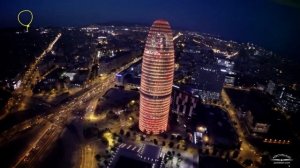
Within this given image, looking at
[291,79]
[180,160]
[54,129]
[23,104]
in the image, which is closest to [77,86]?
[23,104]

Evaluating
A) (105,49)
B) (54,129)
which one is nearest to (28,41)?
(105,49)

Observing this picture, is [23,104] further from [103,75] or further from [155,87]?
[155,87]

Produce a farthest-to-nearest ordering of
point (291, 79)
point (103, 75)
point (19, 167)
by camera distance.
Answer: point (291, 79), point (103, 75), point (19, 167)

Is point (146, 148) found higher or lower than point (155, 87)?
lower

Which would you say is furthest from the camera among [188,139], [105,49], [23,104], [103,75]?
[105,49]

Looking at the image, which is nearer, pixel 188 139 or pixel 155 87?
pixel 155 87

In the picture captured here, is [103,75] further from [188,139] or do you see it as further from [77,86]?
[188,139]
